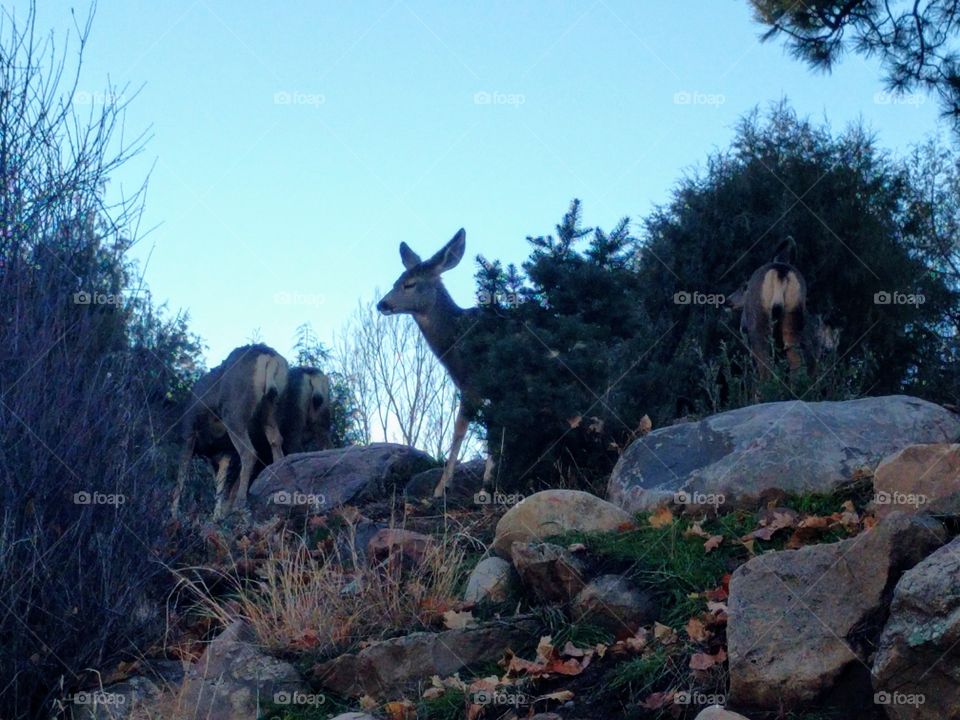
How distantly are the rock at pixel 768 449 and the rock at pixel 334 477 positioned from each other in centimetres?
323

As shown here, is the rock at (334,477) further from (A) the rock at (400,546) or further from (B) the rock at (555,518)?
(B) the rock at (555,518)

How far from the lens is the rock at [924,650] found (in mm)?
5957

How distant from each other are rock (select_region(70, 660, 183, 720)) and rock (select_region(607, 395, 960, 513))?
3.48 m

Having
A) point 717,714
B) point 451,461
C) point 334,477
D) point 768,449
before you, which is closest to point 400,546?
point 768,449

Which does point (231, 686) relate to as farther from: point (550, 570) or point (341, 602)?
point (550, 570)

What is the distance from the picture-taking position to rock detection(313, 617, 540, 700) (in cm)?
786

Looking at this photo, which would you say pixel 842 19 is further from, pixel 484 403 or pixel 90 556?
pixel 90 556

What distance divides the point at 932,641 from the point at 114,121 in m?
7.09

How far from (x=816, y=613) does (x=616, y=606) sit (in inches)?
57.6

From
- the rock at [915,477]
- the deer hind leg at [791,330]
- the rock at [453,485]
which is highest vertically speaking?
the deer hind leg at [791,330]

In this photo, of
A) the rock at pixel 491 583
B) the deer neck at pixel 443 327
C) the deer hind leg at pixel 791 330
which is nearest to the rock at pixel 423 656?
the rock at pixel 491 583

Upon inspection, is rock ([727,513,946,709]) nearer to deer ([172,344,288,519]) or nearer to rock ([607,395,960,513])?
rock ([607,395,960,513])

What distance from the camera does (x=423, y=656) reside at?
7.91 meters

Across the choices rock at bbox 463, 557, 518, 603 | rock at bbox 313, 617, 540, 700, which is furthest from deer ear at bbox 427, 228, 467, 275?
rock at bbox 313, 617, 540, 700
